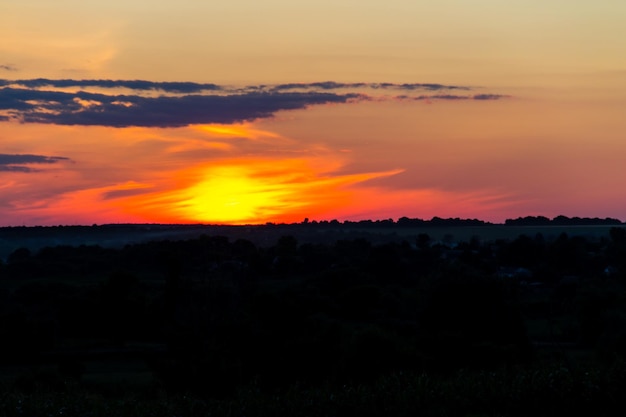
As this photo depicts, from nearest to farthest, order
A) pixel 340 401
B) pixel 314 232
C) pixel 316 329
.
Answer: pixel 340 401, pixel 316 329, pixel 314 232

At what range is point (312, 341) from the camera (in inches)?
1310

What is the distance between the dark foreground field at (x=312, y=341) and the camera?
18.2 m

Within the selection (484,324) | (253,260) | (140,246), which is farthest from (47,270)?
(484,324)

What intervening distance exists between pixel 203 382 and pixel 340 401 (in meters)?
11.5

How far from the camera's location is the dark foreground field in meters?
18.2

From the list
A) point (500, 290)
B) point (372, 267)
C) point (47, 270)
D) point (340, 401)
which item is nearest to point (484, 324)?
point (500, 290)

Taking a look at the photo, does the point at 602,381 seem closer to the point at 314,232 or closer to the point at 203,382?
the point at 203,382

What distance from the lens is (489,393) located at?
18594 mm

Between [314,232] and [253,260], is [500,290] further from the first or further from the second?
[314,232]

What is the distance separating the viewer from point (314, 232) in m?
129

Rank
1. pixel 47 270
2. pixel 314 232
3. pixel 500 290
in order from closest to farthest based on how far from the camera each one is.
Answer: pixel 500 290 → pixel 47 270 → pixel 314 232

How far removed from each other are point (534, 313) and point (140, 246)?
1821 inches

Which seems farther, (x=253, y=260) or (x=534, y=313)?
(x=253, y=260)

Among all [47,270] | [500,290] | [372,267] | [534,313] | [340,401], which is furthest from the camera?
[47,270]
